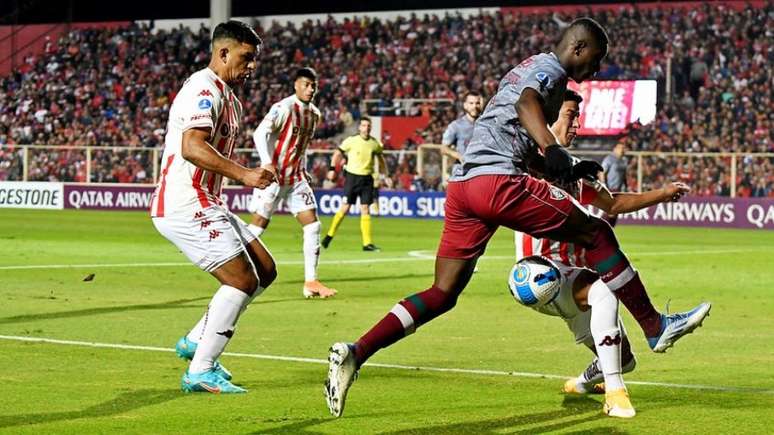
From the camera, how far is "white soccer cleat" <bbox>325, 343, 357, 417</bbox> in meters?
6.95

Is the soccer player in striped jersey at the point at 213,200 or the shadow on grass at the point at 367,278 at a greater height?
the soccer player in striped jersey at the point at 213,200

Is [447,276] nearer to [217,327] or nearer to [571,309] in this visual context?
[571,309]

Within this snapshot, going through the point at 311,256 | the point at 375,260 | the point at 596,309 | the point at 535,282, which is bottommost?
the point at 375,260

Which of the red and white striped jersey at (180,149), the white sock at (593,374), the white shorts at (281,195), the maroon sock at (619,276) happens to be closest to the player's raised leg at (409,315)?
the maroon sock at (619,276)

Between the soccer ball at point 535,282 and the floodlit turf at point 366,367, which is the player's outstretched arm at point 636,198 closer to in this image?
the soccer ball at point 535,282

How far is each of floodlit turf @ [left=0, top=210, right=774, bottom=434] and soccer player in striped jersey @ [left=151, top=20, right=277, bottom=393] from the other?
364 mm

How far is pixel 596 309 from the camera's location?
25.0 ft

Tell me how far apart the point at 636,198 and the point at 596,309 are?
1010mm

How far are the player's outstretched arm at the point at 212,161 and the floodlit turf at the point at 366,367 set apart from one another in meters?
1.32

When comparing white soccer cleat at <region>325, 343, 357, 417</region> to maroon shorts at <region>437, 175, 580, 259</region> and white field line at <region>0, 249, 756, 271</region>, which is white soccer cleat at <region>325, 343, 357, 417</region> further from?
white field line at <region>0, 249, 756, 271</region>

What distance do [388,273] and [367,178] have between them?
22.5 feet

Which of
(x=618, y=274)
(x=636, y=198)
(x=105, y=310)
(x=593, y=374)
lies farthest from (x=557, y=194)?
(x=105, y=310)

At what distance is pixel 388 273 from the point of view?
18969 millimetres

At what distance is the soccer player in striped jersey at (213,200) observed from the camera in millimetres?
8258
